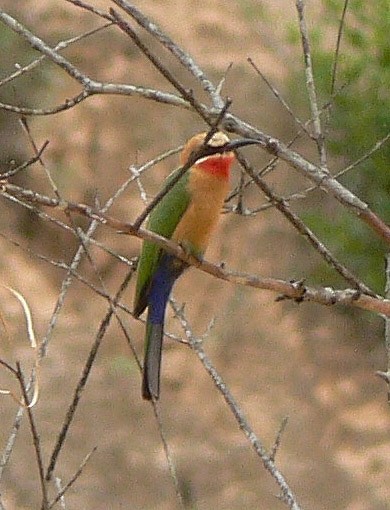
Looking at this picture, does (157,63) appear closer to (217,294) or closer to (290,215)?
(290,215)

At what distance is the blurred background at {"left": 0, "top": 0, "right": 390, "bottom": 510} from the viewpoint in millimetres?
3643

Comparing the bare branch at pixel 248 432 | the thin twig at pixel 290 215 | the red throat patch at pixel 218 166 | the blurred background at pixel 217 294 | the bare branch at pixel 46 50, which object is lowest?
the bare branch at pixel 248 432

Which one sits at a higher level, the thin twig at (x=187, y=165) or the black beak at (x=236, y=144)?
the black beak at (x=236, y=144)

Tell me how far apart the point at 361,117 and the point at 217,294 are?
1.08 meters

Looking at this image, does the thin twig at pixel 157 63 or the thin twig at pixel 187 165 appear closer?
the thin twig at pixel 187 165

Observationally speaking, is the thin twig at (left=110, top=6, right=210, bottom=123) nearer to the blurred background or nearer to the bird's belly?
the bird's belly

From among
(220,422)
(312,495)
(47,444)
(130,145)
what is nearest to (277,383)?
(220,422)

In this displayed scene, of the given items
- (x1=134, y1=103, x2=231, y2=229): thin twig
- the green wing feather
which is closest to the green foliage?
the green wing feather

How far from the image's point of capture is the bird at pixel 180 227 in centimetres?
156

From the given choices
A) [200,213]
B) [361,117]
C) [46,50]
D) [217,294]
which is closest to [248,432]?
[200,213]

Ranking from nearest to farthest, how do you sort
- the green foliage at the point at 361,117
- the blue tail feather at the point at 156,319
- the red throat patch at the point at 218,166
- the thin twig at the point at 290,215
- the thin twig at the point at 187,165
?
1. the thin twig at the point at 187,165
2. the thin twig at the point at 290,215
3. the blue tail feather at the point at 156,319
4. the red throat patch at the point at 218,166
5. the green foliage at the point at 361,117

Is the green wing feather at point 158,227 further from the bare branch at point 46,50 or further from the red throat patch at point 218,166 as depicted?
the bare branch at point 46,50

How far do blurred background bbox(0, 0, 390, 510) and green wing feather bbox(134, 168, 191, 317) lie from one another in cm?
198

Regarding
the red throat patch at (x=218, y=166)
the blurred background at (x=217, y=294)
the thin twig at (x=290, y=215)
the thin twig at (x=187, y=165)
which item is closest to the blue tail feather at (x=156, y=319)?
the red throat patch at (x=218, y=166)
